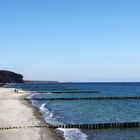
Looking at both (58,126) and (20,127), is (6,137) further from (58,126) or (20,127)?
(58,126)

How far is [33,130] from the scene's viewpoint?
31.3m

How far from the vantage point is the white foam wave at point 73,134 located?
2848 centimetres

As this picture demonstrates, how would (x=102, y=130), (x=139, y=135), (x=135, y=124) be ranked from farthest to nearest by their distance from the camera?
(x=135, y=124), (x=102, y=130), (x=139, y=135)

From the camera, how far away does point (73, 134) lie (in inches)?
1185

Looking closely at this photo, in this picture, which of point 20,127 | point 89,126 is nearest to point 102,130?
point 89,126

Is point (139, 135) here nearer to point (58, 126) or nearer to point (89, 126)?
point (89, 126)

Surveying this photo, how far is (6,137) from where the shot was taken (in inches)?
1087

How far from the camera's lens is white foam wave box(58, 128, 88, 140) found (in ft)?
93.4

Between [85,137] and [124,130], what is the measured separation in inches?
204

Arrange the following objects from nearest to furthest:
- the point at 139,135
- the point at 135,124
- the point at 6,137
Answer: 1. the point at 6,137
2. the point at 139,135
3. the point at 135,124

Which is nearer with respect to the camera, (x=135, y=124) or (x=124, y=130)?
(x=124, y=130)

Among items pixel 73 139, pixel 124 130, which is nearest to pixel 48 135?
pixel 73 139

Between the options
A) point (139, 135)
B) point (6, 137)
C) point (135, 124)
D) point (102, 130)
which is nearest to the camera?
point (6, 137)

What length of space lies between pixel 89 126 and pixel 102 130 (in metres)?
1.94
